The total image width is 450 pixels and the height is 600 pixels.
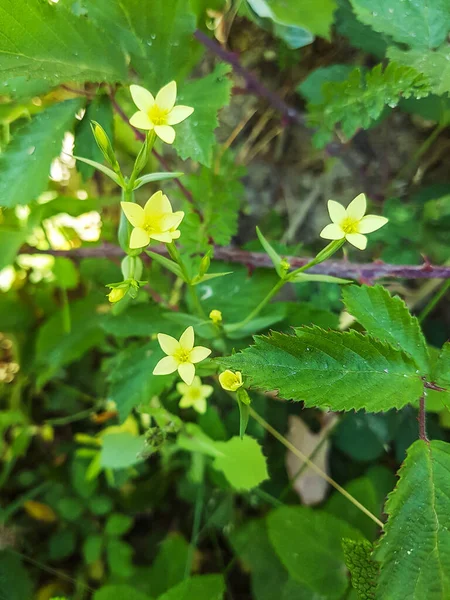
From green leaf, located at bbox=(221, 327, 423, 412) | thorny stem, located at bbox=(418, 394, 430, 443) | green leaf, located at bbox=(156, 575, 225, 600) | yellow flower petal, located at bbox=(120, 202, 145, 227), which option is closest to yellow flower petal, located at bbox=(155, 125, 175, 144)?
yellow flower petal, located at bbox=(120, 202, 145, 227)

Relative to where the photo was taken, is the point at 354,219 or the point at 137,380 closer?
the point at 354,219

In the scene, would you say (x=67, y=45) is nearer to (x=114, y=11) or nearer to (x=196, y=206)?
(x=114, y=11)

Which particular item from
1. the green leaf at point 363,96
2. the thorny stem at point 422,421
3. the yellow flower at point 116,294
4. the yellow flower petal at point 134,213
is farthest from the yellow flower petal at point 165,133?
the thorny stem at point 422,421

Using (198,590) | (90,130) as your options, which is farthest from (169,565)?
(90,130)

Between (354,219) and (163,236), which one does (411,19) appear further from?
(163,236)

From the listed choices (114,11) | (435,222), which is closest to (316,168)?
(435,222)

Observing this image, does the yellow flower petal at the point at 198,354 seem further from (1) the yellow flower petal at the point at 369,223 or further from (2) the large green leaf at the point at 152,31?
(2) the large green leaf at the point at 152,31

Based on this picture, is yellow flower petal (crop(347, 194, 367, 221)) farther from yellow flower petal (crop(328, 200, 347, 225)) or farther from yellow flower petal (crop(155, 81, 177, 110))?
yellow flower petal (crop(155, 81, 177, 110))
